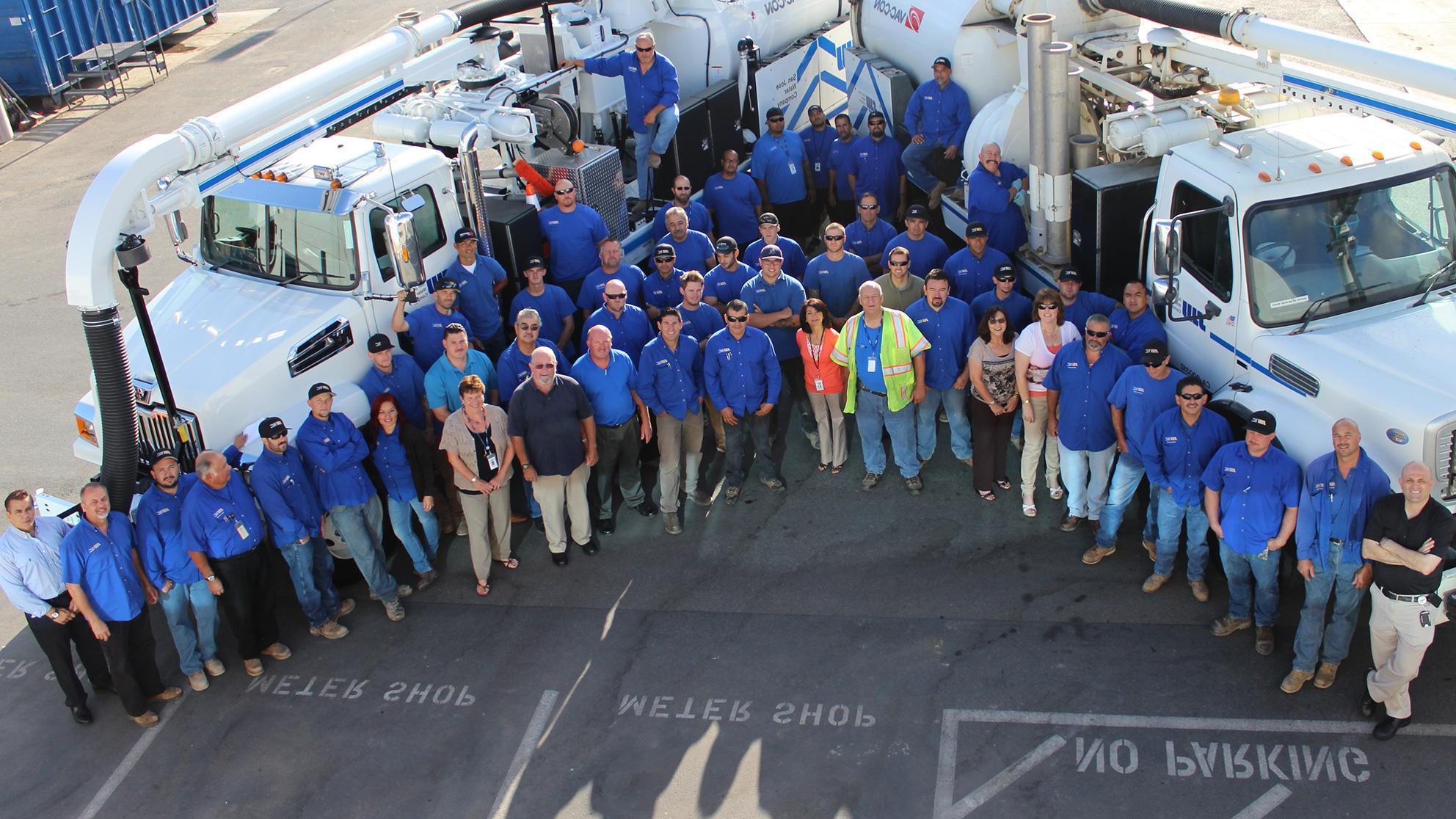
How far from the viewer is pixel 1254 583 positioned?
8.33 m

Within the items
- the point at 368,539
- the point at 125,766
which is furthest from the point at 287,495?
the point at 125,766

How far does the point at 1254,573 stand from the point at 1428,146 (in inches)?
118

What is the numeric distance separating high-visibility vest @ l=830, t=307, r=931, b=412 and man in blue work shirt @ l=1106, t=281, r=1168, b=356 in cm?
136

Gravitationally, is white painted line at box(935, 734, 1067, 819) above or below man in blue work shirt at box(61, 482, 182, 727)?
below

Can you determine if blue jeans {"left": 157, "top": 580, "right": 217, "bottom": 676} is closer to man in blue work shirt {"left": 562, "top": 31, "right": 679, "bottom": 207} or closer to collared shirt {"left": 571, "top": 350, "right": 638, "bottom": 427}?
collared shirt {"left": 571, "top": 350, "right": 638, "bottom": 427}

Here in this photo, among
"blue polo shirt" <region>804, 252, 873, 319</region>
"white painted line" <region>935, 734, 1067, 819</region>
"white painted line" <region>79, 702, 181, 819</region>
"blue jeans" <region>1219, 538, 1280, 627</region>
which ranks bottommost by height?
"white painted line" <region>935, 734, 1067, 819</region>

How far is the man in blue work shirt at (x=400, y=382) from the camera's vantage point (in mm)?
9398

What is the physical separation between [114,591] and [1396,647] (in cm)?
768

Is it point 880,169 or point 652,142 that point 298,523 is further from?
point 880,169

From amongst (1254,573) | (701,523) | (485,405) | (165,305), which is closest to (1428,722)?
(1254,573)

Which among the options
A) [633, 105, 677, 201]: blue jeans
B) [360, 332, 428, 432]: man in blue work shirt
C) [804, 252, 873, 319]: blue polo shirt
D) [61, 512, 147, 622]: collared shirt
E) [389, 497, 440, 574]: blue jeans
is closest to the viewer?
[61, 512, 147, 622]: collared shirt

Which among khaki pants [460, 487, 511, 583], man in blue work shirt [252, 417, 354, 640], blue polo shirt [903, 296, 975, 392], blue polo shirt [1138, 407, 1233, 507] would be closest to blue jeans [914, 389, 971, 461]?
blue polo shirt [903, 296, 975, 392]

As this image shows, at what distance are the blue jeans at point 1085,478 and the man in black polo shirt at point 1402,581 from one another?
2146mm

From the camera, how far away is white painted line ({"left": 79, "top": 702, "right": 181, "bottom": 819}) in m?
7.80
